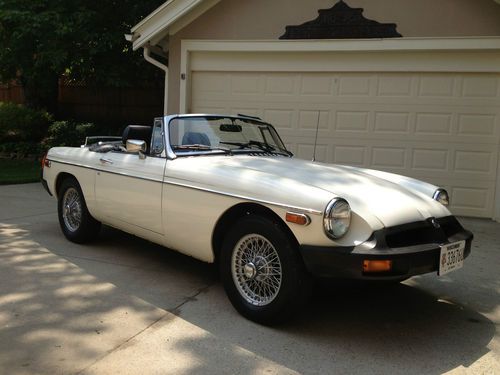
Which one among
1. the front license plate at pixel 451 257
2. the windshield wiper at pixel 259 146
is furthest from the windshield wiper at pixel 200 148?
the front license plate at pixel 451 257

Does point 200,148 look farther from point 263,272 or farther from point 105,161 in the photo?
point 263,272

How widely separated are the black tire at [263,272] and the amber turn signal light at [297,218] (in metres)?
0.14

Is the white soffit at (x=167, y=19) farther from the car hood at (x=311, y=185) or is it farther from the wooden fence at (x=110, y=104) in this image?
the car hood at (x=311, y=185)

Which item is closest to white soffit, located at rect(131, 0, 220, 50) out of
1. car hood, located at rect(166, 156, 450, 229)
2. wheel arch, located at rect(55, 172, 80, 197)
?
wheel arch, located at rect(55, 172, 80, 197)

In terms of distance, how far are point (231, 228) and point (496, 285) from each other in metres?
2.71

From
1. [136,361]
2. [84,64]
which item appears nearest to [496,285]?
[136,361]

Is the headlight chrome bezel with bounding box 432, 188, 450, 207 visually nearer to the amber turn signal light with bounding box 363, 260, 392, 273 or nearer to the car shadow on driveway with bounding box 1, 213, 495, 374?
the car shadow on driveway with bounding box 1, 213, 495, 374

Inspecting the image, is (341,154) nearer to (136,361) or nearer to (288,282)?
(288,282)

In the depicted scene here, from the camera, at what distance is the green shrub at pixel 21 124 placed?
45.9ft

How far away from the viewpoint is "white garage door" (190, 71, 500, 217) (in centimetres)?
810

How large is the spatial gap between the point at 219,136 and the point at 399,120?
440 centimetres

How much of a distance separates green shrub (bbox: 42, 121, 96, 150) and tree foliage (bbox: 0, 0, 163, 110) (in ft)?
3.84

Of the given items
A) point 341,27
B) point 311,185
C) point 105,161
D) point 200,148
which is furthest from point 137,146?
point 341,27

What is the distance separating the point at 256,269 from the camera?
375cm
